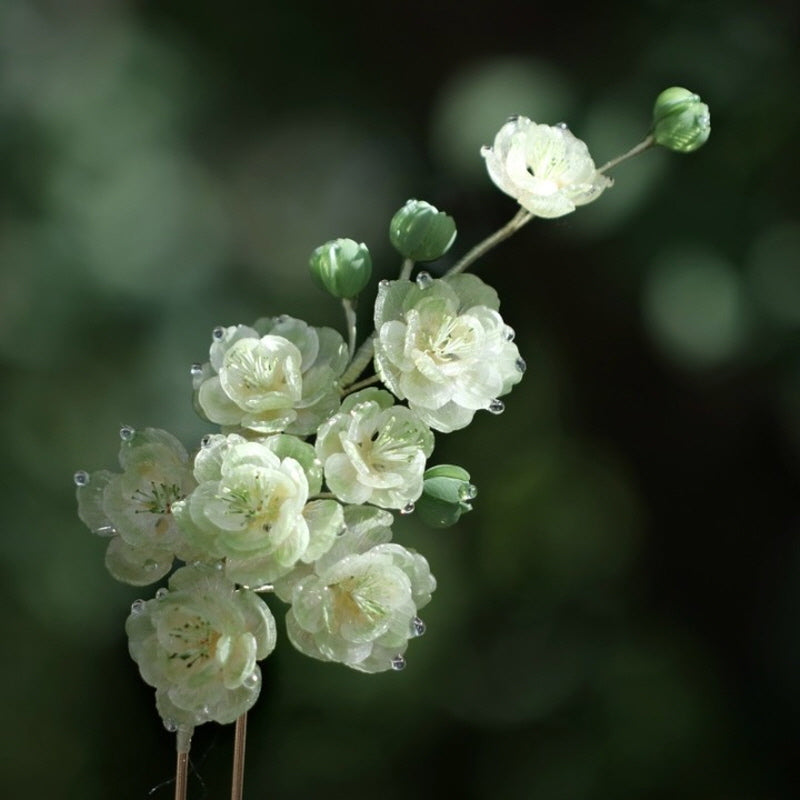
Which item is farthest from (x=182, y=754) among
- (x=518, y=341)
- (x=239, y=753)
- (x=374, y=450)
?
(x=518, y=341)

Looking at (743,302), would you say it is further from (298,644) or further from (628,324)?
(298,644)

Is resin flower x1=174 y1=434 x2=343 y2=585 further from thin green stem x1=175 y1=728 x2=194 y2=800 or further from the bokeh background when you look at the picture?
the bokeh background

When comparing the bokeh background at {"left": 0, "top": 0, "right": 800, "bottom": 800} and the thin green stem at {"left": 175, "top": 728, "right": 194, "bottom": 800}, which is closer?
the thin green stem at {"left": 175, "top": 728, "right": 194, "bottom": 800}

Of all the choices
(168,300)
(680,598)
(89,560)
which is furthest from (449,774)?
(168,300)

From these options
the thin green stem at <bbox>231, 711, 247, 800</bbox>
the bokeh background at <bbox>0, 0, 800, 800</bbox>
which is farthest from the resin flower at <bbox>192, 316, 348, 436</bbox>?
the bokeh background at <bbox>0, 0, 800, 800</bbox>

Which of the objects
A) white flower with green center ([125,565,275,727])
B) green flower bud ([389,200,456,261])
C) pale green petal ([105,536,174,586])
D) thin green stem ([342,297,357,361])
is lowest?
white flower with green center ([125,565,275,727])

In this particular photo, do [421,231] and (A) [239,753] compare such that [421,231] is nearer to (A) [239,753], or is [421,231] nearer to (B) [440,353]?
(B) [440,353]
